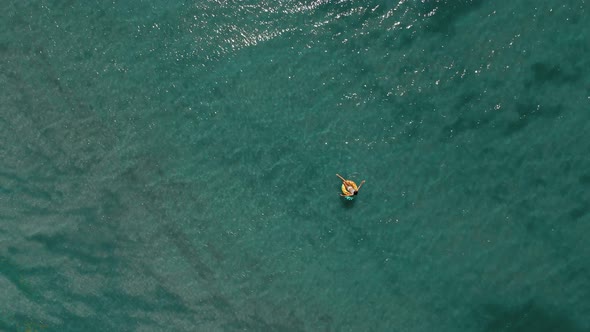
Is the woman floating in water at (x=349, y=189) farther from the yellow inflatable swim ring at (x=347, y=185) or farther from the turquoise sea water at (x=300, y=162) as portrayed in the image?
the turquoise sea water at (x=300, y=162)

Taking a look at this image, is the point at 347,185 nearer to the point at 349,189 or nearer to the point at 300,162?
the point at 349,189

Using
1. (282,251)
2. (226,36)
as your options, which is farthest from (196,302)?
(226,36)

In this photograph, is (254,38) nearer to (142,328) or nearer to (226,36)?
(226,36)

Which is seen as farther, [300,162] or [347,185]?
[300,162]

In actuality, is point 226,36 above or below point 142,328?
above

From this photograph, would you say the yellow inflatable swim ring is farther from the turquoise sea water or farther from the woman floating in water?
the turquoise sea water

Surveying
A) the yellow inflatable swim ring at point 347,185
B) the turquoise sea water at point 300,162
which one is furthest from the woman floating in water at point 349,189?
the turquoise sea water at point 300,162

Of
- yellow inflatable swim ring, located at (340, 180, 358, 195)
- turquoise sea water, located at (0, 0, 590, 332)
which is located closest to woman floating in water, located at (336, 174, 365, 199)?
yellow inflatable swim ring, located at (340, 180, 358, 195)

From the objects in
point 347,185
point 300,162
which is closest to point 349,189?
point 347,185
